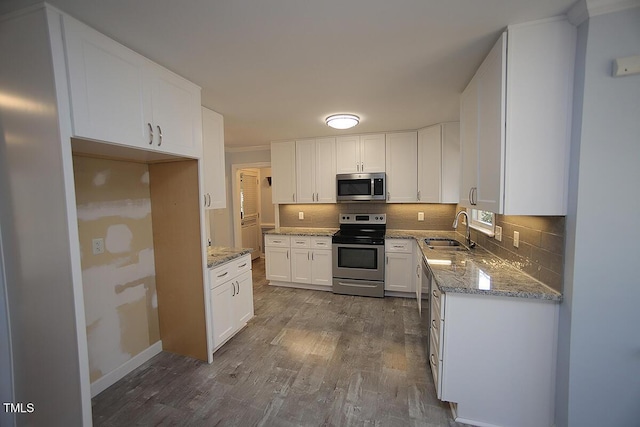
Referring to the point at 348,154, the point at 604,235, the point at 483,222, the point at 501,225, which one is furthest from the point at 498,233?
the point at 348,154

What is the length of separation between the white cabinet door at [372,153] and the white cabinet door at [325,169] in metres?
0.46

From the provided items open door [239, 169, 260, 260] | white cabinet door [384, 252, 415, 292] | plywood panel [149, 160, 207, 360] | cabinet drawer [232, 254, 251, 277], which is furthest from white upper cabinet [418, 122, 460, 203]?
open door [239, 169, 260, 260]

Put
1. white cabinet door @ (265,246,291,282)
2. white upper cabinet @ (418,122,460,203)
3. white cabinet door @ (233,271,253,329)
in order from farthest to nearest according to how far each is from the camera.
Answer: white cabinet door @ (265,246,291,282), white upper cabinet @ (418,122,460,203), white cabinet door @ (233,271,253,329)

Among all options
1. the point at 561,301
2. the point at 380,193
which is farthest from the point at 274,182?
the point at 561,301

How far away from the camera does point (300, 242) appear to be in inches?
160

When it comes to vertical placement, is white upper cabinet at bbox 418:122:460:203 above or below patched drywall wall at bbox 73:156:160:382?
above

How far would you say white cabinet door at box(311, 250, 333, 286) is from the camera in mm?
3932

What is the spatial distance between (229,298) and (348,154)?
2698mm

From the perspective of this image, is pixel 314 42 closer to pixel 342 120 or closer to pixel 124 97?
pixel 124 97

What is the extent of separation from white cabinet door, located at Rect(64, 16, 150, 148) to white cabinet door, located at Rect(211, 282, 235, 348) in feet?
4.76

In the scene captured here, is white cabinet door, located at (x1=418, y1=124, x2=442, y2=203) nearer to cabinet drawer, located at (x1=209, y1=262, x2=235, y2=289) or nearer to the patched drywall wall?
cabinet drawer, located at (x1=209, y1=262, x2=235, y2=289)

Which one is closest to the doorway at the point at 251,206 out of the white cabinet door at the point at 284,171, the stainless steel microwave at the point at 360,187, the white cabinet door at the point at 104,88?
the white cabinet door at the point at 284,171

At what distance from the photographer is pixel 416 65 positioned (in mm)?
1873

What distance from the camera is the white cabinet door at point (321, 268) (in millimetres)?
3932
